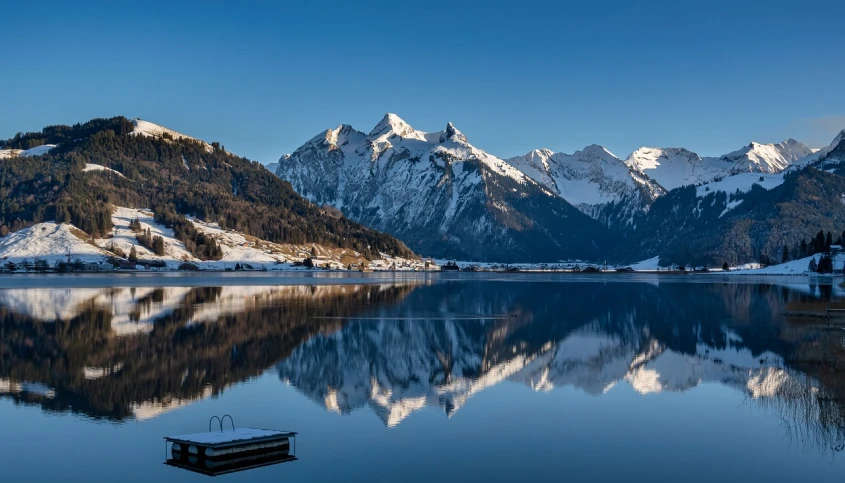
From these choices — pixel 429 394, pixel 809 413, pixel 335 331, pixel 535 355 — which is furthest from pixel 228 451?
pixel 335 331

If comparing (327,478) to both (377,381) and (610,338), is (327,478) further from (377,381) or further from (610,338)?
(610,338)

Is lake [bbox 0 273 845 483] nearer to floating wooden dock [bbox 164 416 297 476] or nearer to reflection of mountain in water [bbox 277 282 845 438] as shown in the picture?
reflection of mountain in water [bbox 277 282 845 438]

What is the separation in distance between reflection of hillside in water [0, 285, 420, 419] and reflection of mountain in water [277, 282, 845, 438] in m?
5.07

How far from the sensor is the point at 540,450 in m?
39.0

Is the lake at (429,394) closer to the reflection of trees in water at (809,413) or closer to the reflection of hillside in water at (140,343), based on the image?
the reflection of trees in water at (809,413)

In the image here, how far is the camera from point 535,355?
71750 millimetres

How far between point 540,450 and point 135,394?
80.7 feet

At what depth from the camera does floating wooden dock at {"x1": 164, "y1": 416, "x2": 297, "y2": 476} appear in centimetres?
3478

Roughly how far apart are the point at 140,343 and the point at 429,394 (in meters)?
29.8

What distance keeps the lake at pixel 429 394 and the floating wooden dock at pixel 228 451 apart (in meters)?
0.71

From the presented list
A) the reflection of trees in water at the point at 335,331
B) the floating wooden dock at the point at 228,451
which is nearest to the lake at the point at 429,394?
the reflection of trees in water at the point at 335,331

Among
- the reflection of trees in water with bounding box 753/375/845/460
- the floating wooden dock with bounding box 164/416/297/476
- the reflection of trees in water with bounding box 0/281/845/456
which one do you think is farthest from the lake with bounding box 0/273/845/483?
the floating wooden dock with bounding box 164/416/297/476

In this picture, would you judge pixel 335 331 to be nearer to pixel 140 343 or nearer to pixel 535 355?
pixel 140 343

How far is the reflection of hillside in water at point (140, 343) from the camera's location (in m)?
51.1
